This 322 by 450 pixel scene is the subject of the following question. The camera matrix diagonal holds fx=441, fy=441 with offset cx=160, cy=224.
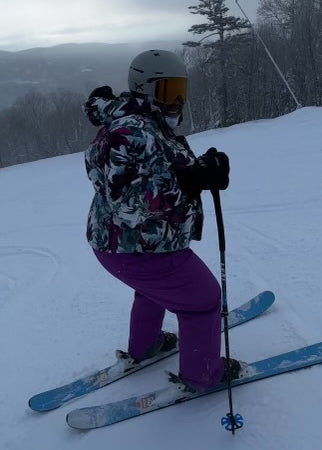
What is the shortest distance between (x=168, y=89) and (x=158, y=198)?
0.52 meters

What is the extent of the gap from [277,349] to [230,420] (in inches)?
30.2

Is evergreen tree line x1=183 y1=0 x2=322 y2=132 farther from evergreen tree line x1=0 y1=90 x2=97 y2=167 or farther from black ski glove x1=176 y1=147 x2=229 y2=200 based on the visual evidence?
black ski glove x1=176 y1=147 x2=229 y2=200

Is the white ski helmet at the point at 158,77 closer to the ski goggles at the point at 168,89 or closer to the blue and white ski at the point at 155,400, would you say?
the ski goggles at the point at 168,89

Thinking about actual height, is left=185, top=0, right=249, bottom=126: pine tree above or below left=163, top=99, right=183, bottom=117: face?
above

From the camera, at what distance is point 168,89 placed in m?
2.03

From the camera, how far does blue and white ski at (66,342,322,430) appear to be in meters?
2.33

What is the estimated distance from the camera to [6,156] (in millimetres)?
54156

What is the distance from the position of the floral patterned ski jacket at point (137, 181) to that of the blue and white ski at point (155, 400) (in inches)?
33.4

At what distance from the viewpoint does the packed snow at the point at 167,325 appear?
220cm

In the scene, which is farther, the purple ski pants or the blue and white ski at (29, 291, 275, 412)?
the blue and white ski at (29, 291, 275, 412)

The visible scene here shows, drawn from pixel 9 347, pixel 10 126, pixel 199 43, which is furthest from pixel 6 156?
pixel 9 347

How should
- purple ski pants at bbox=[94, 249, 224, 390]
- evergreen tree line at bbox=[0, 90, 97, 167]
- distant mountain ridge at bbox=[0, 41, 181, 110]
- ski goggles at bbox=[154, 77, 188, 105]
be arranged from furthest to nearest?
1. distant mountain ridge at bbox=[0, 41, 181, 110]
2. evergreen tree line at bbox=[0, 90, 97, 167]
3. purple ski pants at bbox=[94, 249, 224, 390]
4. ski goggles at bbox=[154, 77, 188, 105]

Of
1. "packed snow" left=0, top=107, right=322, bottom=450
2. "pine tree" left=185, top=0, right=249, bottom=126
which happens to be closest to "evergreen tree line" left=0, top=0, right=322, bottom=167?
"pine tree" left=185, top=0, right=249, bottom=126

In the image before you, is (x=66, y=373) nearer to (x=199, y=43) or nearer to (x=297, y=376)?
(x=297, y=376)
